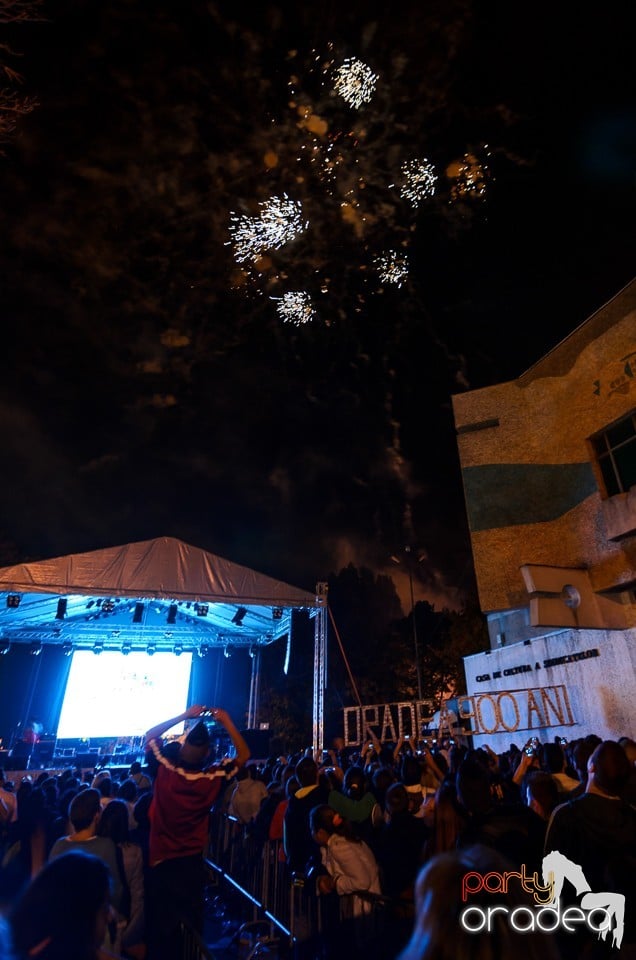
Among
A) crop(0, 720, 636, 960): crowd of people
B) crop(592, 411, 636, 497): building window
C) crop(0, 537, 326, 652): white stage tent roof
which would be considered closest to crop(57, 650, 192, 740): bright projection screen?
crop(0, 537, 326, 652): white stage tent roof

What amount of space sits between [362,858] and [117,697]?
20.9 metres

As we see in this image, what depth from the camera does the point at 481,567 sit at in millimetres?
16047

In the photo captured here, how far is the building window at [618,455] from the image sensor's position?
13.7 m

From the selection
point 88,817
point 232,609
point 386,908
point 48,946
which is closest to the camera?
point 48,946

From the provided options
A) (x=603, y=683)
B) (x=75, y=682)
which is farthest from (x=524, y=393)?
(x=75, y=682)

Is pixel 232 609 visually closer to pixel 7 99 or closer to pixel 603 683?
pixel 603 683

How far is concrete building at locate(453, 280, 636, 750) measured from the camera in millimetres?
13539

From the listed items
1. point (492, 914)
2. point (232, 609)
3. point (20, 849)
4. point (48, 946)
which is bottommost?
point (20, 849)

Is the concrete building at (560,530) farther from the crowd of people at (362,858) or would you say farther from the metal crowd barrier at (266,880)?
the metal crowd barrier at (266,880)

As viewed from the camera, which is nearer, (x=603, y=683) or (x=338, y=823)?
(x=338, y=823)

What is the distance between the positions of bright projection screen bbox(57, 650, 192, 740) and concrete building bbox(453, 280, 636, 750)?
13275 millimetres

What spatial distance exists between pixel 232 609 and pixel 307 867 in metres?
14.8

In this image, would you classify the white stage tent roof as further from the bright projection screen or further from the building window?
the building window

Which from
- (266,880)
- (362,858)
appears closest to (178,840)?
(362,858)
